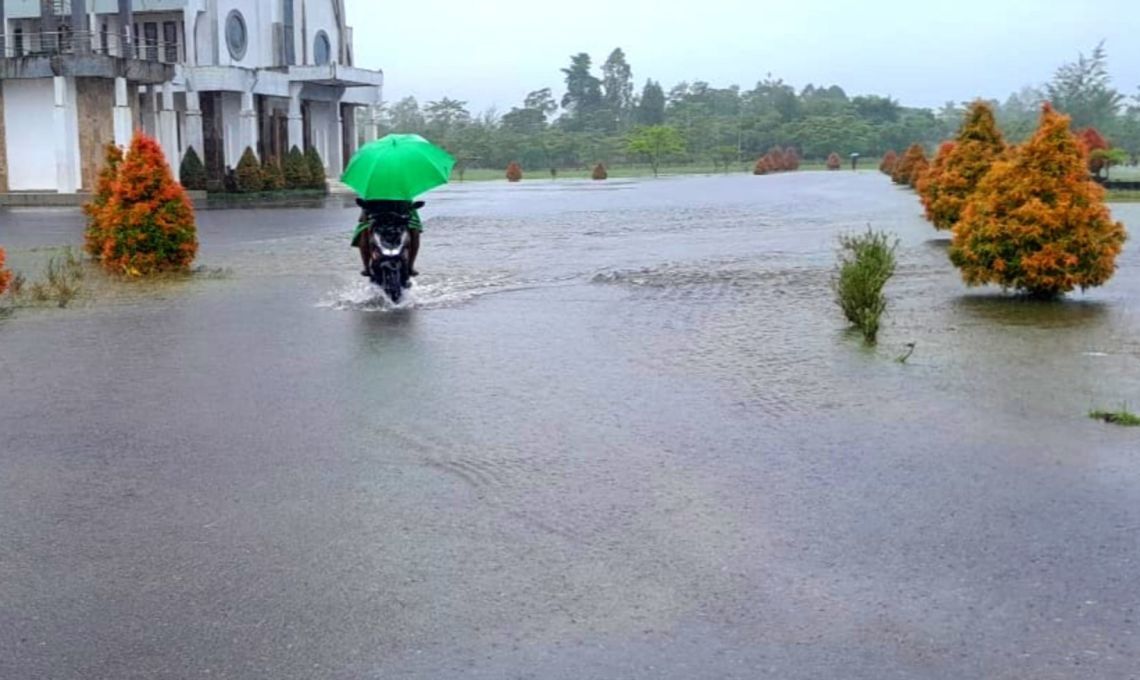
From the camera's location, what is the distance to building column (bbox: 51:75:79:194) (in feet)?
117

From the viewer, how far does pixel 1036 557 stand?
4.70 metres

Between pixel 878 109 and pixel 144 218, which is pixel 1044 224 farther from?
pixel 878 109

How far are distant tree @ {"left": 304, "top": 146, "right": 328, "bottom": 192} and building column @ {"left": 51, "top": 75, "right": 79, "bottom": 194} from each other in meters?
7.79

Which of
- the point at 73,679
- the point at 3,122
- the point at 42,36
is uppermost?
the point at 42,36

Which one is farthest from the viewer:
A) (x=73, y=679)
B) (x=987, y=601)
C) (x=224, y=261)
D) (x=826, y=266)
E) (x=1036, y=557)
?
(x=224, y=261)

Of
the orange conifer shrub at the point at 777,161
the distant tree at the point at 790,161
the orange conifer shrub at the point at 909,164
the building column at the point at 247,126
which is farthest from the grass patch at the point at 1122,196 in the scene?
the distant tree at the point at 790,161

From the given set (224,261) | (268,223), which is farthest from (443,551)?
(268,223)

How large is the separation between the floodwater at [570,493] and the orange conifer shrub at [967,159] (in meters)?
6.64

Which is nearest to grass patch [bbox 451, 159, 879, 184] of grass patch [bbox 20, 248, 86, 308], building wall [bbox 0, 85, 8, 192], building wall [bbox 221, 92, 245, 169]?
building wall [bbox 221, 92, 245, 169]

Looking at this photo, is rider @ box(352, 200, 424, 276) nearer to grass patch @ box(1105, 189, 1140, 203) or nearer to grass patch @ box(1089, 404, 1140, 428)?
Result: grass patch @ box(1089, 404, 1140, 428)

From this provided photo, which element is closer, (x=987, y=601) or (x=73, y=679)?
(x=73, y=679)

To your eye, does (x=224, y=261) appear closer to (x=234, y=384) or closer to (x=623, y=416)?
(x=234, y=384)

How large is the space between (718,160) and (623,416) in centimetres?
7557

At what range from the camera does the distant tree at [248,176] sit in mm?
39812
